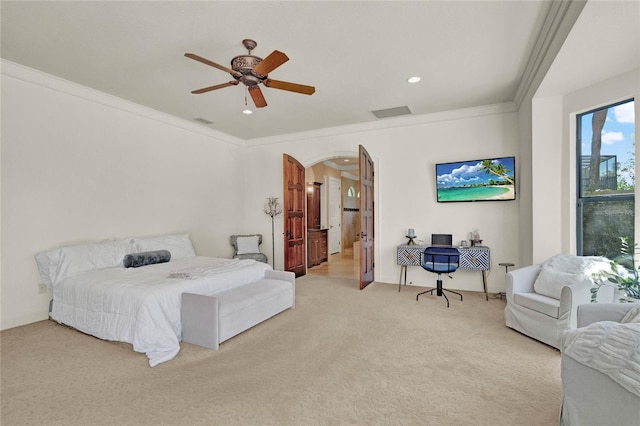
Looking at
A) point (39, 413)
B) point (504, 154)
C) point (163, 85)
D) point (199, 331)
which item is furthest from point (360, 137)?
point (39, 413)

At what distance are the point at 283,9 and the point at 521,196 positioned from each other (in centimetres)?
A: 422

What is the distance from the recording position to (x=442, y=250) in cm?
442

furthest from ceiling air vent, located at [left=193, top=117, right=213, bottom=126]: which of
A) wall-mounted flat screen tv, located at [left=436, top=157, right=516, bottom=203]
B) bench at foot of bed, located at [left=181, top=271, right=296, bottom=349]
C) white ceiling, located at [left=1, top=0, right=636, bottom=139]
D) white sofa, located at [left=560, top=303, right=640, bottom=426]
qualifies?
white sofa, located at [left=560, top=303, right=640, bottom=426]

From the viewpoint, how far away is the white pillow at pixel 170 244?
4.57 m

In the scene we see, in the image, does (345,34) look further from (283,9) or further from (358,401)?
(358,401)

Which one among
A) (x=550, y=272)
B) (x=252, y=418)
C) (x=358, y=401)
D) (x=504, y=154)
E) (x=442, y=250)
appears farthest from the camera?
(x=504, y=154)

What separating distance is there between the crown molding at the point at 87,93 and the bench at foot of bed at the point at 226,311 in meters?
3.25

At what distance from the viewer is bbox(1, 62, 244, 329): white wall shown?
3.56 metres

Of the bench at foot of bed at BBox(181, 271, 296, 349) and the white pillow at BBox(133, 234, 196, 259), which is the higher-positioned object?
the white pillow at BBox(133, 234, 196, 259)

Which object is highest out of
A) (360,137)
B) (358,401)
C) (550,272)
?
(360,137)

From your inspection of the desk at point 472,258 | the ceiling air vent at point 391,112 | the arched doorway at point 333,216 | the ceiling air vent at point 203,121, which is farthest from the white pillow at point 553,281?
the ceiling air vent at point 203,121

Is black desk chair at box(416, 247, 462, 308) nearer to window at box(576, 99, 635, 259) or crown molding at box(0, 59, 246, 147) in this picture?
window at box(576, 99, 635, 259)

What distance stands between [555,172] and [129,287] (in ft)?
16.8

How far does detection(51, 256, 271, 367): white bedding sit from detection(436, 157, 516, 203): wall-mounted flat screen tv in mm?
3631
